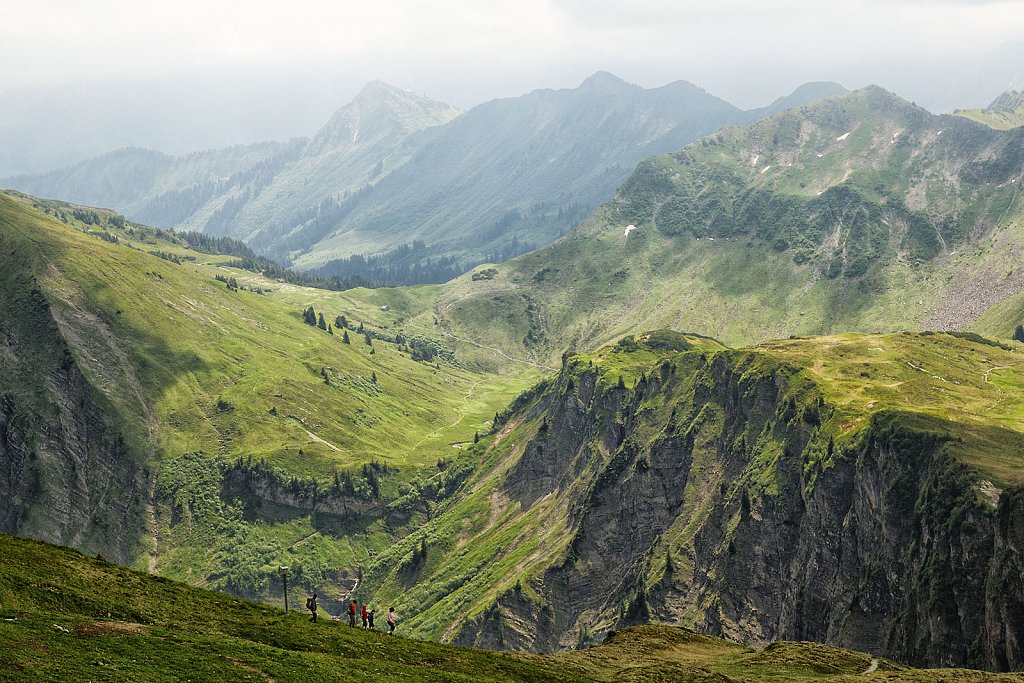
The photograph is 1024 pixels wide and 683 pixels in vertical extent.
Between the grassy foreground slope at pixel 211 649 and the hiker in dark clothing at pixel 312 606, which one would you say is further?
the hiker in dark clothing at pixel 312 606

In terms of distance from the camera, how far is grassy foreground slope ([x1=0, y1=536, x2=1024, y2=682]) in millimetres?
75375

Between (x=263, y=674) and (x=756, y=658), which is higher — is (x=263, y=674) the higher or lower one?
the higher one

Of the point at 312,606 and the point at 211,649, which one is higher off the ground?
the point at 211,649

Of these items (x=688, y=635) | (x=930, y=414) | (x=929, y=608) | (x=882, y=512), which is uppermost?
(x=930, y=414)

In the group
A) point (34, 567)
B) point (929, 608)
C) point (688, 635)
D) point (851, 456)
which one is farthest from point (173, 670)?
point (851, 456)

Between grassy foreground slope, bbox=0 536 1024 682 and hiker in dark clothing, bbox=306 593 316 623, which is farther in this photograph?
hiker in dark clothing, bbox=306 593 316 623

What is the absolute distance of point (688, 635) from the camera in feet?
517

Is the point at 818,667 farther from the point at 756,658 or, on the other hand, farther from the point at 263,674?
the point at 263,674

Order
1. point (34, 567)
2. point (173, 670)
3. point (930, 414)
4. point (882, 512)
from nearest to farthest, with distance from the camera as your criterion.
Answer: point (173, 670) < point (34, 567) < point (882, 512) < point (930, 414)

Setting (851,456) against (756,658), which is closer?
(756,658)

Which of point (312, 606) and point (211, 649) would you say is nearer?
point (211, 649)

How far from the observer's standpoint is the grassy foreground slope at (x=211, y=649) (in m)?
75.4

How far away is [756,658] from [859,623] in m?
39.1

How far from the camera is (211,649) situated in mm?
84438
